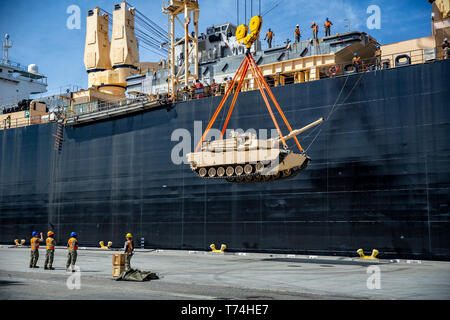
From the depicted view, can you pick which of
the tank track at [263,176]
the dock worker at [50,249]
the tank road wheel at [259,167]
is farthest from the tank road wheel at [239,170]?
the dock worker at [50,249]

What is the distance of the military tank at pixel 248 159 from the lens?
646 inches

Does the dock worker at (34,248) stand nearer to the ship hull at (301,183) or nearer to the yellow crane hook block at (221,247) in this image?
the ship hull at (301,183)

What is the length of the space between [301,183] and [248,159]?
3831mm

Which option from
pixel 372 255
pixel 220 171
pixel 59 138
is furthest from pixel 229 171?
pixel 59 138

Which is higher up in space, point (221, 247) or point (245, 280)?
point (221, 247)

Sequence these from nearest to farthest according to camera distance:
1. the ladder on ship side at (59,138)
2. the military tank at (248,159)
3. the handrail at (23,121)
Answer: the military tank at (248,159)
the ladder on ship side at (59,138)
the handrail at (23,121)

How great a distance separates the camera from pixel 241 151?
17156 millimetres

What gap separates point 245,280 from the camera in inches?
512

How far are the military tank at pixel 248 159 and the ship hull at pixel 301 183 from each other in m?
2.75

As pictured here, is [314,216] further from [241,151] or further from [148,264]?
[148,264]

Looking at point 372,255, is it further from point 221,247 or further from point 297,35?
point 297,35

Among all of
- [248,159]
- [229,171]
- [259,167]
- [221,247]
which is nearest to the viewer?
[259,167]
